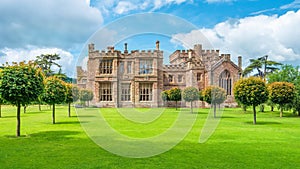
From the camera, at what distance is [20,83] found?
14.0 m

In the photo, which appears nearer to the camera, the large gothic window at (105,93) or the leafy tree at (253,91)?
the leafy tree at (253,91)

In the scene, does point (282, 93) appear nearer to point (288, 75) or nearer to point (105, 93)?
point (288, 75)

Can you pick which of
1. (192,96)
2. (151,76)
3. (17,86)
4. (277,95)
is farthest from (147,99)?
(17,86)

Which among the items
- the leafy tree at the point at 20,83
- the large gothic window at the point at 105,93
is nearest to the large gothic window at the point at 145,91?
Answer: the large gothic window at the point at 105,93

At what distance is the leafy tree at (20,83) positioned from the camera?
13.8 metres

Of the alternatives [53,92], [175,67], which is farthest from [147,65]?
[53,92]

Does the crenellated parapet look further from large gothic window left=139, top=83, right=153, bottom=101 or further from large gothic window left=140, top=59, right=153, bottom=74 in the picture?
large gothic window left=139, top=83, right=153, bottom=101

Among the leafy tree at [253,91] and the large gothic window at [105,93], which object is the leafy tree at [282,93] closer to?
the leafy tree at [253,91]

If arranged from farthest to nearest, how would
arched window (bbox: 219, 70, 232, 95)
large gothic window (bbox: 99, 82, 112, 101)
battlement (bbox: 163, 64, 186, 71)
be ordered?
battlement (bbox: 163, 64, 186, 71) → arched window (bbox: 219, 70, 232, 95) → large gothic window (bbox: 99, 82, 112, 101)

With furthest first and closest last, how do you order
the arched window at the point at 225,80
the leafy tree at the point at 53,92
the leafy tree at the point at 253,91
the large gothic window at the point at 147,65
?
the arched window at the point at 225,80 < the large gothic window at the point at 147,65 < the leafy tree at the point at 253,91 < the leafy tree at the point at 53,92

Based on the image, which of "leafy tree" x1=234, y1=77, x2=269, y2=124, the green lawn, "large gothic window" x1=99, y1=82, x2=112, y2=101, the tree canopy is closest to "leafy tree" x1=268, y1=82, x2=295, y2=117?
the tree canopy

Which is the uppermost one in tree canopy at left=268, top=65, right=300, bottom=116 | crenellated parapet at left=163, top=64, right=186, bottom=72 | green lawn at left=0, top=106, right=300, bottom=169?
crenellated parapet at left=163, top=64, right=186, bottom=72

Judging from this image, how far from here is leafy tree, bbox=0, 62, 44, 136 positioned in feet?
45.2

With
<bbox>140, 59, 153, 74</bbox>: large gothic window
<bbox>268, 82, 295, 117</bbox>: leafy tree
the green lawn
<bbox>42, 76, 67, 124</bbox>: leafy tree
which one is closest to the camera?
the green lawn
